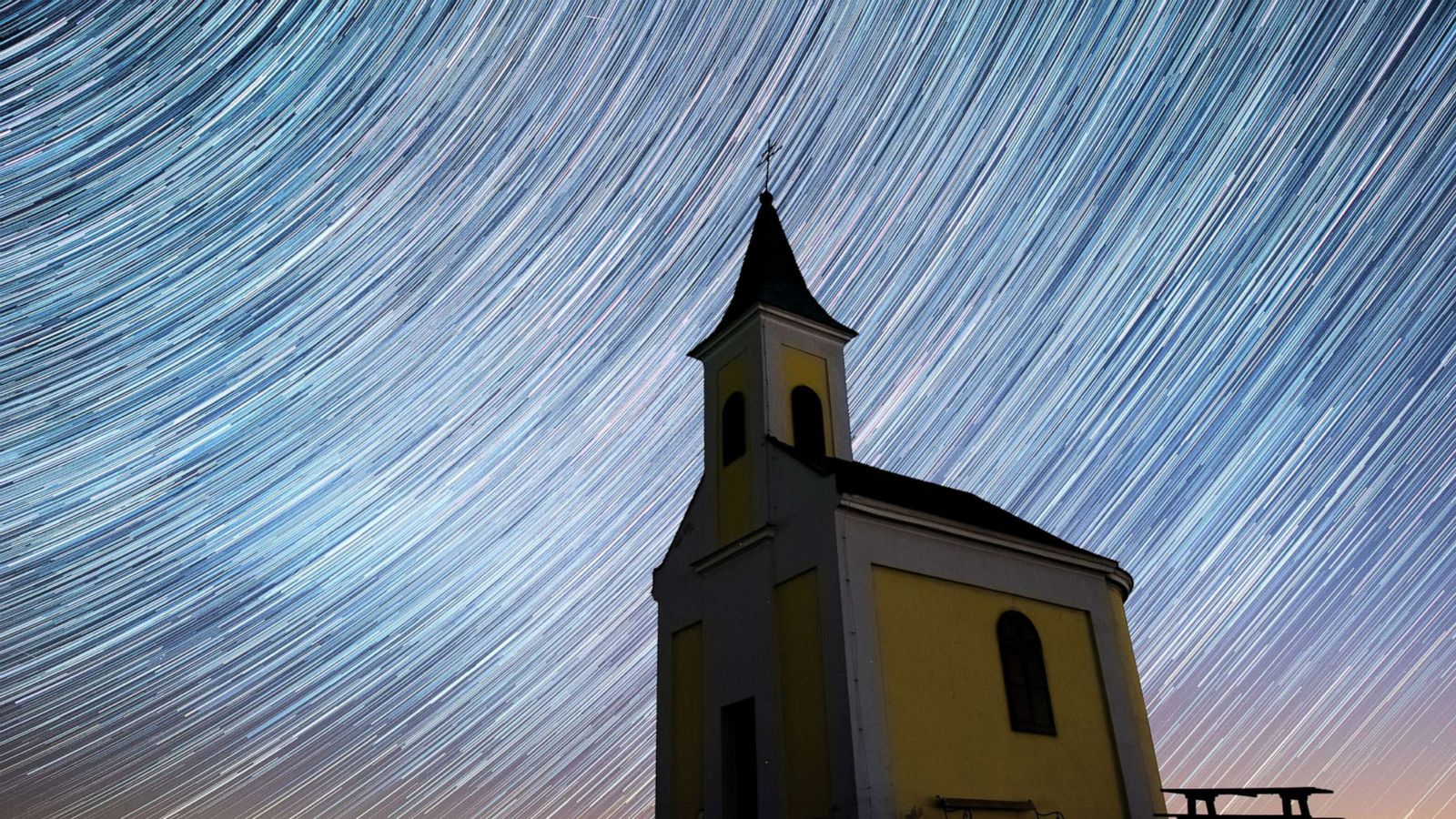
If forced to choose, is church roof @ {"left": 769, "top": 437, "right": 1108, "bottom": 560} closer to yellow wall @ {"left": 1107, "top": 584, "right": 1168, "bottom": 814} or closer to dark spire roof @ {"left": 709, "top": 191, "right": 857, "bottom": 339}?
yellow wall @ {"left": 1107, "top": 584, "right": 1168, "bottom": 814}

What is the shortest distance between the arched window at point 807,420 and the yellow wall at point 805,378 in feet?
0.27

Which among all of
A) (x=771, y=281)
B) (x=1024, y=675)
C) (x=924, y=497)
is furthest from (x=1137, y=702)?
(x=771, y=281)

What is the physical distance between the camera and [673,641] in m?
16.2

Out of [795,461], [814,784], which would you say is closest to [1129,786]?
[814,784]

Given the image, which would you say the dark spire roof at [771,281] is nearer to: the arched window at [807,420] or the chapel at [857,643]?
the chapel at [857,643]

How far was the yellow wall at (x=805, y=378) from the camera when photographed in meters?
16.8

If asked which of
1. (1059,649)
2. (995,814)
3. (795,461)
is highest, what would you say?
(795,461)

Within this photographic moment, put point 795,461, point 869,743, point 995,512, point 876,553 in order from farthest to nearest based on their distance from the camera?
point 995,512, point 795,461, point 876,553, point 869,743

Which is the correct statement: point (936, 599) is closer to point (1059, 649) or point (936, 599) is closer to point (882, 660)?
point (882, 660)

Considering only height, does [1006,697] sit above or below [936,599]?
below

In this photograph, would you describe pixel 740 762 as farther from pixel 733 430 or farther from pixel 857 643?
pixel 733 430

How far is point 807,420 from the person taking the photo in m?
17.0

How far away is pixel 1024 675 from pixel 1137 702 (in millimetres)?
2510

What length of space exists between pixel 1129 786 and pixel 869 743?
4870 millimetres
